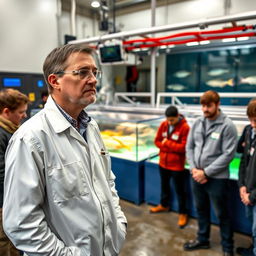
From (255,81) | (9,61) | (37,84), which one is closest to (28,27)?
(9,61)

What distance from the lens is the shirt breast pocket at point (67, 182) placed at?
921mm

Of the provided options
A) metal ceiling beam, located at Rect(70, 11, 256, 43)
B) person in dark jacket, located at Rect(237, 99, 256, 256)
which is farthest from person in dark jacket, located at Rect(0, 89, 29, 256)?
metal ceiling beam, located at Rect(70, 11, 256, 43)

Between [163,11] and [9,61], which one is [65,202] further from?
[163,11]

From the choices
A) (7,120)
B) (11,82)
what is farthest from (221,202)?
(11,82)

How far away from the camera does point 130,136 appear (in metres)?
3.31

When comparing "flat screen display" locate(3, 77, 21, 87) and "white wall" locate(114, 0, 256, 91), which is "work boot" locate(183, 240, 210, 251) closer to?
"white wall" locate(114, 0, 256, 91)

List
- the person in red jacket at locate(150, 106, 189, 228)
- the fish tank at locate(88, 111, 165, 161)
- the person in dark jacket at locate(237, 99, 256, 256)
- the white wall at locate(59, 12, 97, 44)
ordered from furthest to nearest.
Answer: the white wall at locate(59, 12, 97, 44)
the fish tank at locate(88, 111, 165, 161)
the person in red jacket at locate(150, 106, 189, 228)
the person in dark jacket at locate(237, 99, 256, 256)

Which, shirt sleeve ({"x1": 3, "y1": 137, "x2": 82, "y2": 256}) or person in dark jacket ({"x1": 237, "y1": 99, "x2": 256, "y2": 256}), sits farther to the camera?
person in dark jacket ({"x1": 237, "y1": 99, "x2": 256, "y2": 256})

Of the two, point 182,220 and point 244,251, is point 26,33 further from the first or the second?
point 244,251

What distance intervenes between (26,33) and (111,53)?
294 centimetres

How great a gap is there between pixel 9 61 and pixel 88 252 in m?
5.95

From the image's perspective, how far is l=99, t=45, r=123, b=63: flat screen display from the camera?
445 cm

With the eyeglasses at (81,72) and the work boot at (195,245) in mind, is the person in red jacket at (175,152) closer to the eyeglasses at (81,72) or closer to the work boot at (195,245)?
the work boot at (195,245)

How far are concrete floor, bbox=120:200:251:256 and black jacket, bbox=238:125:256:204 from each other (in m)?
0.81
